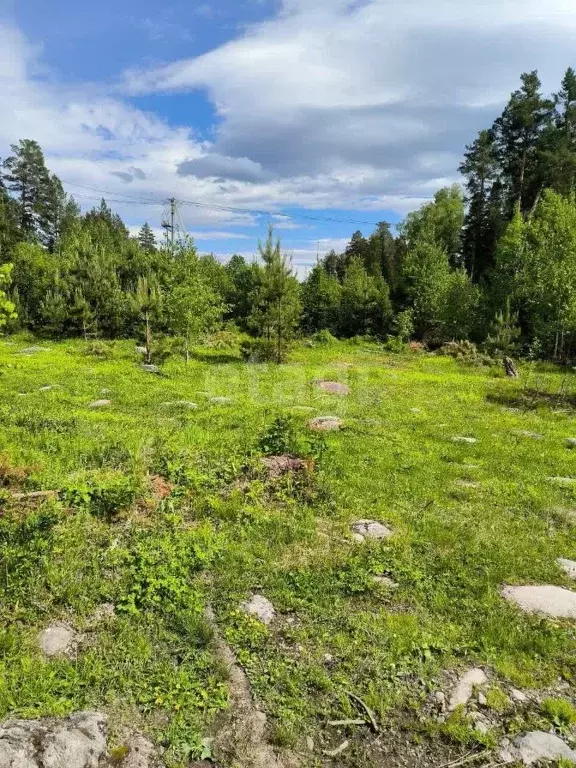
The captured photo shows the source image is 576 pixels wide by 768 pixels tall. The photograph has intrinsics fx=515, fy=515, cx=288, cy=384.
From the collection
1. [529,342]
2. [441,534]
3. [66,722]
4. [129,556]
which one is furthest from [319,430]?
[529,342]

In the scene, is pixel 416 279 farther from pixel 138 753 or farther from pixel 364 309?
pixel 138 753

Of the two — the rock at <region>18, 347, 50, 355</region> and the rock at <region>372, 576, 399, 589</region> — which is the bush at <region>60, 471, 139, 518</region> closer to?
the rock at <region>372, 576, 399, 589</region>

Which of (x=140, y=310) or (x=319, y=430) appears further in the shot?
(x=140, y=310)

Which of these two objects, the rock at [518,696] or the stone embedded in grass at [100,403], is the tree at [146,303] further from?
the rock at [518,696]

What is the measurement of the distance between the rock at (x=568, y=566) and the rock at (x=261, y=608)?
411 cm

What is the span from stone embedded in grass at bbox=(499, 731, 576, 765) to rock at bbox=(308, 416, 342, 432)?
8615 mm

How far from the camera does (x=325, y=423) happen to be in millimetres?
13945

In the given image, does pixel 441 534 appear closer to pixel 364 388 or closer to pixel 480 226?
pixel 364 388

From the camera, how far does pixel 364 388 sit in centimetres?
2108

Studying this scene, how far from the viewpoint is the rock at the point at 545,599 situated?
614 cm

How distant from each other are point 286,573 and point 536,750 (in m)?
3.28

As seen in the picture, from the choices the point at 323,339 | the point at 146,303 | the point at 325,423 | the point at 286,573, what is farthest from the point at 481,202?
the point at 286,573

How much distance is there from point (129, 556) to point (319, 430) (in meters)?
6.63

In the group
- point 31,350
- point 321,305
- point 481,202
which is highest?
point 481,202
